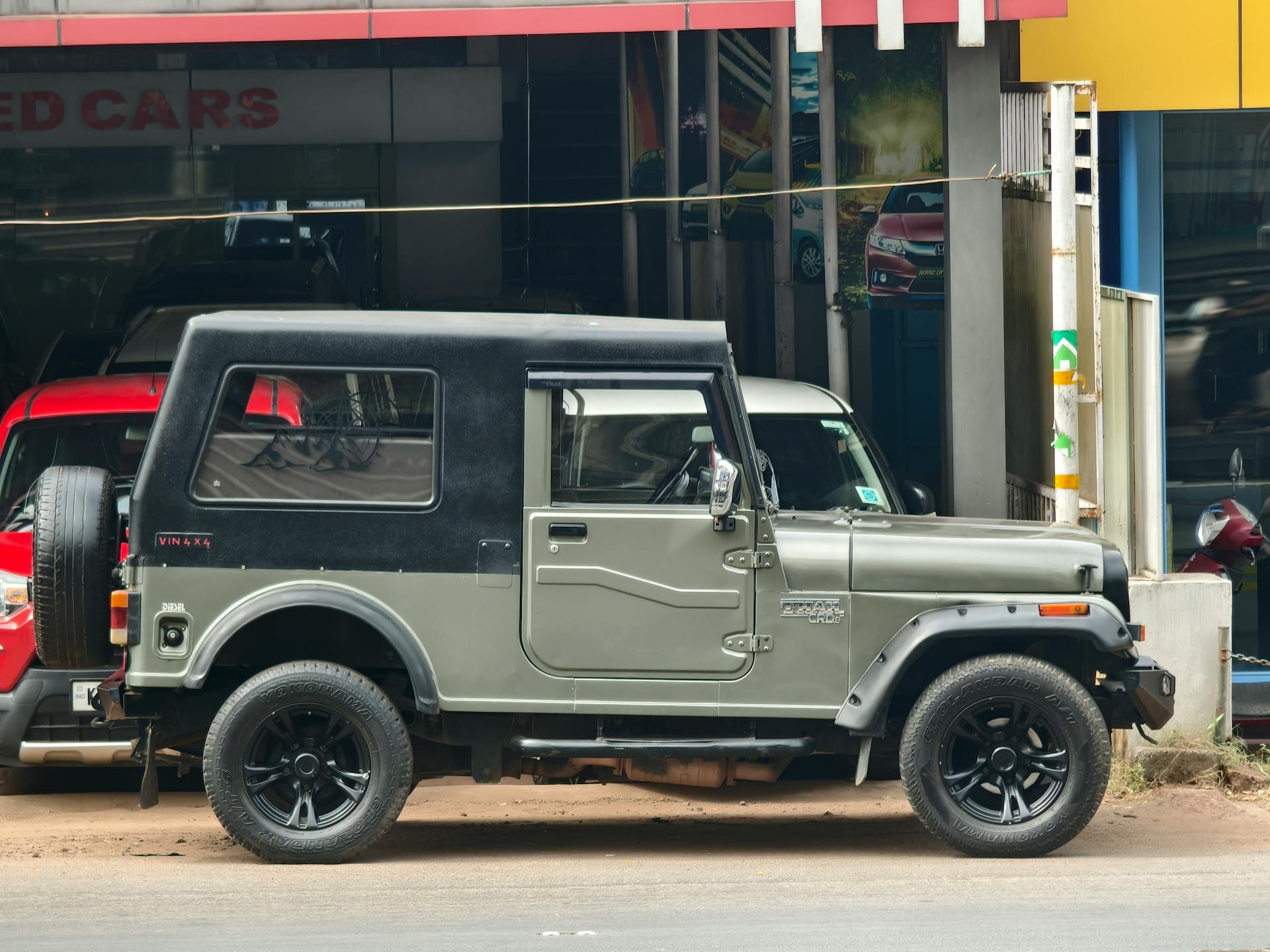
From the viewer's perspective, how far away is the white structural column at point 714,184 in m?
14.0

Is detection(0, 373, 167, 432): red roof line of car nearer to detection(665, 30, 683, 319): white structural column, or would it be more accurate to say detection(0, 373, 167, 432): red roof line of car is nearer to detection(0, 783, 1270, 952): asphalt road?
detection(0, 783, 1270, 952): asphalt road

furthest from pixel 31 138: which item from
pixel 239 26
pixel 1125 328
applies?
pixel 1125 328

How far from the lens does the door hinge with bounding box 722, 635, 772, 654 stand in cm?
657

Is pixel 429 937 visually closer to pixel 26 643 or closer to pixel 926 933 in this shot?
pixel 926 933

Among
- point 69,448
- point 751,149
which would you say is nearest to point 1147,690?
point 69,448

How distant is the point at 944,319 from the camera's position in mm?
10055

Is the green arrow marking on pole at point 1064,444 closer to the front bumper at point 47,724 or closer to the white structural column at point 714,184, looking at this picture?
the front bumper at point 47,724

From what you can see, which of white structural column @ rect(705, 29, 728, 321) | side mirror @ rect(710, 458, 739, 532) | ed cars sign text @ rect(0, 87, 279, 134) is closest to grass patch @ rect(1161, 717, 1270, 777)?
side mirror @ rect(710, 458, 739, 532)

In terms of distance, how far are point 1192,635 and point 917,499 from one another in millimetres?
1561

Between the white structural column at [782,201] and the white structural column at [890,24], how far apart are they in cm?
272

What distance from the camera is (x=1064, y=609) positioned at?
21.5 ft

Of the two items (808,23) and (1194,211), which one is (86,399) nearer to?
(808,23)

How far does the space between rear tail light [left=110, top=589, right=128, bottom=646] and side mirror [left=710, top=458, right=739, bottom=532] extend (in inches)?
89.0

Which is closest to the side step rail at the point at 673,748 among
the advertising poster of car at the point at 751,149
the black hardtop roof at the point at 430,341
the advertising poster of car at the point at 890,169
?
the black hardtop roof at the point at 430,341
